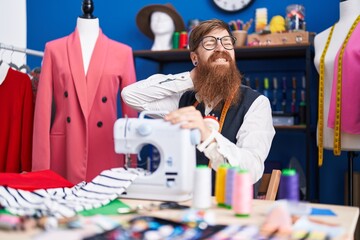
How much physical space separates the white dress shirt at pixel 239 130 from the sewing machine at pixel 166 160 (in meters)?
0.23

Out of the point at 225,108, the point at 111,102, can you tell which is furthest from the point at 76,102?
the point at 225,108

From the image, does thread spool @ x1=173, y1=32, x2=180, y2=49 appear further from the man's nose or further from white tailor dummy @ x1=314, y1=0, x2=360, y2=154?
the man's nose

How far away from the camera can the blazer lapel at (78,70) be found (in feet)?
8.92

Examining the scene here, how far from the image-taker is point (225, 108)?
2.34m

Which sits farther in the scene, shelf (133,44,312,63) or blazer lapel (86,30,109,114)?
shelf (133,44,312,63)

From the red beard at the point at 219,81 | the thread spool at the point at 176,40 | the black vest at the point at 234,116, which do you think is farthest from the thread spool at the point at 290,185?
the thread spool at the point at 176,40

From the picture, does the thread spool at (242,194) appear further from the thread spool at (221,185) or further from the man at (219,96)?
the man at (219,96)

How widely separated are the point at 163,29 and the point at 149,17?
27 cm

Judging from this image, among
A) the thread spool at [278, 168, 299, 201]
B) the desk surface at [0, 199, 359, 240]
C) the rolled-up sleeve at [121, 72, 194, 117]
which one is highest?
the rolled-up sleeve at [121, 72, 194, 117]

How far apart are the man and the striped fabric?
419mm

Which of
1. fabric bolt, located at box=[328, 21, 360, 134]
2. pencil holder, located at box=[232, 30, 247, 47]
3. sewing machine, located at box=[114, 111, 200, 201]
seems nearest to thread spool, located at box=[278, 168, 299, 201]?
sewing machine, located at box=[114, 111, 200, 201]

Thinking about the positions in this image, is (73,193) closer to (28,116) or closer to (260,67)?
(28,116)

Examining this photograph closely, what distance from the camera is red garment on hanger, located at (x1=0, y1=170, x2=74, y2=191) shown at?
5.83 feet

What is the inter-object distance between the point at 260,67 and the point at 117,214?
2.80 metres
